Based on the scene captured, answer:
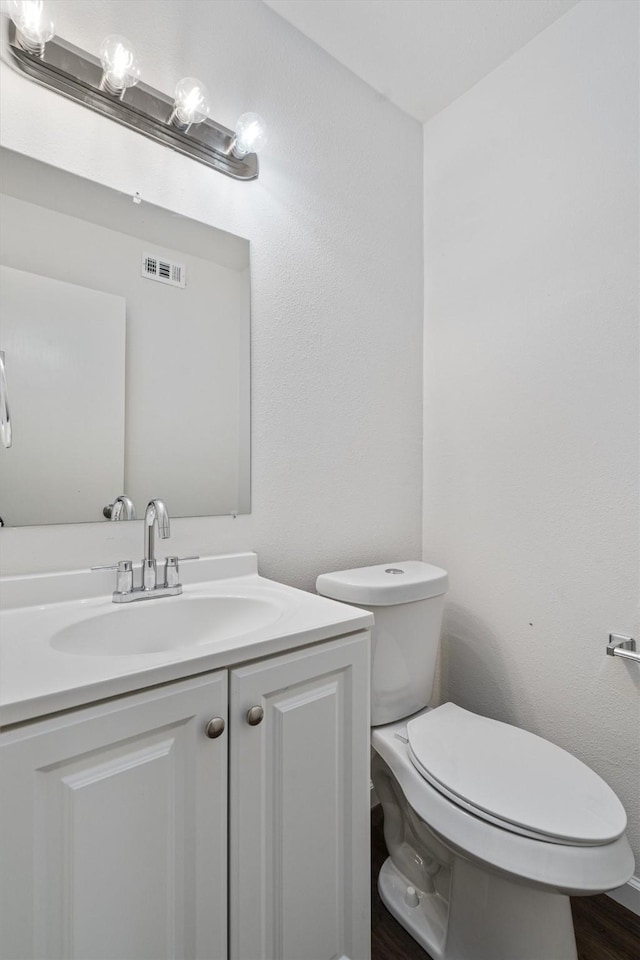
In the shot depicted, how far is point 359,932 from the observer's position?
0.93 m

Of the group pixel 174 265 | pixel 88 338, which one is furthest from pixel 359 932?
pixel 174 265

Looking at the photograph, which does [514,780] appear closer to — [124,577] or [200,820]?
[200,820]

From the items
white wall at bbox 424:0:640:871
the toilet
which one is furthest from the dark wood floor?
white wall at bbox 424:0:640:871

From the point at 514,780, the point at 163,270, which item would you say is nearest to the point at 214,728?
the point at 514,780

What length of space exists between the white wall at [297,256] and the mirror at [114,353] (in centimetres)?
5

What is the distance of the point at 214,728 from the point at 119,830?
165mm

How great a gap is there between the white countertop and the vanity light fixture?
1037mm

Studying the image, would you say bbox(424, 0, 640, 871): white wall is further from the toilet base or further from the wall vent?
the wall vent

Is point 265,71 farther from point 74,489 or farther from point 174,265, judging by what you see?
point 74,489

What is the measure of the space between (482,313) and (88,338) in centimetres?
122

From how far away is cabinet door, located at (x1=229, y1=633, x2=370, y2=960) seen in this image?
764 mm

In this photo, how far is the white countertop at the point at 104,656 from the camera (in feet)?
2.01

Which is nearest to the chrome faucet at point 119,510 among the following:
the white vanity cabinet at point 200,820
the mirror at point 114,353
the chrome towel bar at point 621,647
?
the mirror at point 114,353

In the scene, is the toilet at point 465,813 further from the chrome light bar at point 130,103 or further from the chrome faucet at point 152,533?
the chrome light bar at point 130,103
